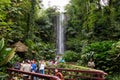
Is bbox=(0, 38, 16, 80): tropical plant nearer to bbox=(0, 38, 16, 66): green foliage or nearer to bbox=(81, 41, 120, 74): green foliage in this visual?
bbox=(0, 38, 16, 66): green foliage

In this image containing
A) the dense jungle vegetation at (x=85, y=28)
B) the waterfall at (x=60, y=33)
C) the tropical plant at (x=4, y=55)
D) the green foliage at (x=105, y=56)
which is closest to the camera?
the tropical plant at (x=4, y=55)

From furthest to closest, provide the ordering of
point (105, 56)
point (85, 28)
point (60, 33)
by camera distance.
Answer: point (60, 33) < point (85, 28) < point (105, 56)

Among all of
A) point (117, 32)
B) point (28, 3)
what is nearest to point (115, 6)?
point (117, 32)

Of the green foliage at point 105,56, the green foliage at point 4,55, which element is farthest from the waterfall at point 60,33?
the green foliage at point 4,55

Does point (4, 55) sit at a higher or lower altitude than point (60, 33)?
higher

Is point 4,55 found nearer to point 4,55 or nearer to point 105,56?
point 4,55

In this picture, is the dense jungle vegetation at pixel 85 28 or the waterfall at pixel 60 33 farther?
the waterfall at pixel 60 33

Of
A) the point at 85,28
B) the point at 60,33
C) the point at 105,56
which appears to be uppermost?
the point at 85,28

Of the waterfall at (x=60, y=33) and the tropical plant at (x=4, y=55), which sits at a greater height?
the tropical plant at (x=4, y=55)

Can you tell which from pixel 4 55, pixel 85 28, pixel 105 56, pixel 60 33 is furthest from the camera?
pixel 60 33

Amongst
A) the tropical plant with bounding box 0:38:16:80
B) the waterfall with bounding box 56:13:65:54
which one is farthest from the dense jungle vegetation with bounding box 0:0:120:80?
the tropical plant with bounding box 0:38:16:80

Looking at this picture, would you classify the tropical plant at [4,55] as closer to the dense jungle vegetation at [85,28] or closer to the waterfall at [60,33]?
the dense jungle vegetation at [85,28]

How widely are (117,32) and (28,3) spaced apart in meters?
9.71

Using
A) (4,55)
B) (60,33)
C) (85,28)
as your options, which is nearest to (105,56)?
(4,55)
